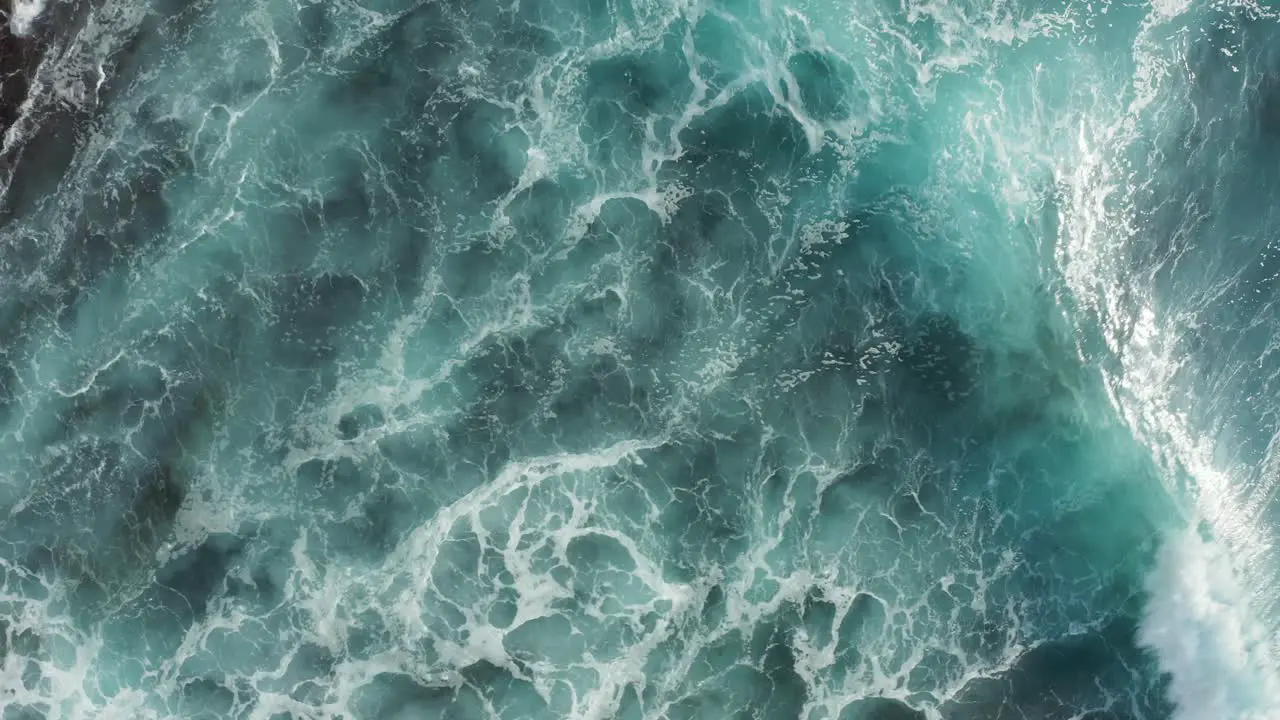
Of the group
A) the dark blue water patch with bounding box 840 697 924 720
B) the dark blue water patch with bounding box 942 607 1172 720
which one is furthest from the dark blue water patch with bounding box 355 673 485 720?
the dark blue water patch with bounding box 942 607 1172 720

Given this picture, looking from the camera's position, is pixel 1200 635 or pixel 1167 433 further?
pixel 1167 433

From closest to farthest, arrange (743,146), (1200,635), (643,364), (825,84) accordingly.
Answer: (643,364) < (1200,635) < (743,146) < (825,84)

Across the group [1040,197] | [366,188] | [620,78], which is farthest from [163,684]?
[1040,197]

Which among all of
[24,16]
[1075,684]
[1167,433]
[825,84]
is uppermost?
[24,16]

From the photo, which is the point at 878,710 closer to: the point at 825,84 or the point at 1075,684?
the point at 1075,684

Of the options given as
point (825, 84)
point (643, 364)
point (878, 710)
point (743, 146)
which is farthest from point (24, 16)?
point (878, 710)

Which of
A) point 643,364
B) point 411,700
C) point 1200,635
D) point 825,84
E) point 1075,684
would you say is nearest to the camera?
point 411,700

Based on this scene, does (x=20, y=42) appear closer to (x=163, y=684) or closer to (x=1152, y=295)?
(x=163, y=684)

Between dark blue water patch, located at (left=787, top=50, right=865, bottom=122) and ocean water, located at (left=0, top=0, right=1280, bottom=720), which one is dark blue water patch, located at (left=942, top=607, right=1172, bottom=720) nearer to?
ocean water, located at (left=0, top=0, right=1280, bottom=720)

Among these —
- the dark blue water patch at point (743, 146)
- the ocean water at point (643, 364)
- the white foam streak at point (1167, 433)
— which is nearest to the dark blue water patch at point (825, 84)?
the ocean water at point (643, 364)

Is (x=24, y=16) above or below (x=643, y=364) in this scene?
above

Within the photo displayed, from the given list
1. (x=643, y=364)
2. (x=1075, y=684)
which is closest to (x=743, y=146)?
(x=643, y=364)
